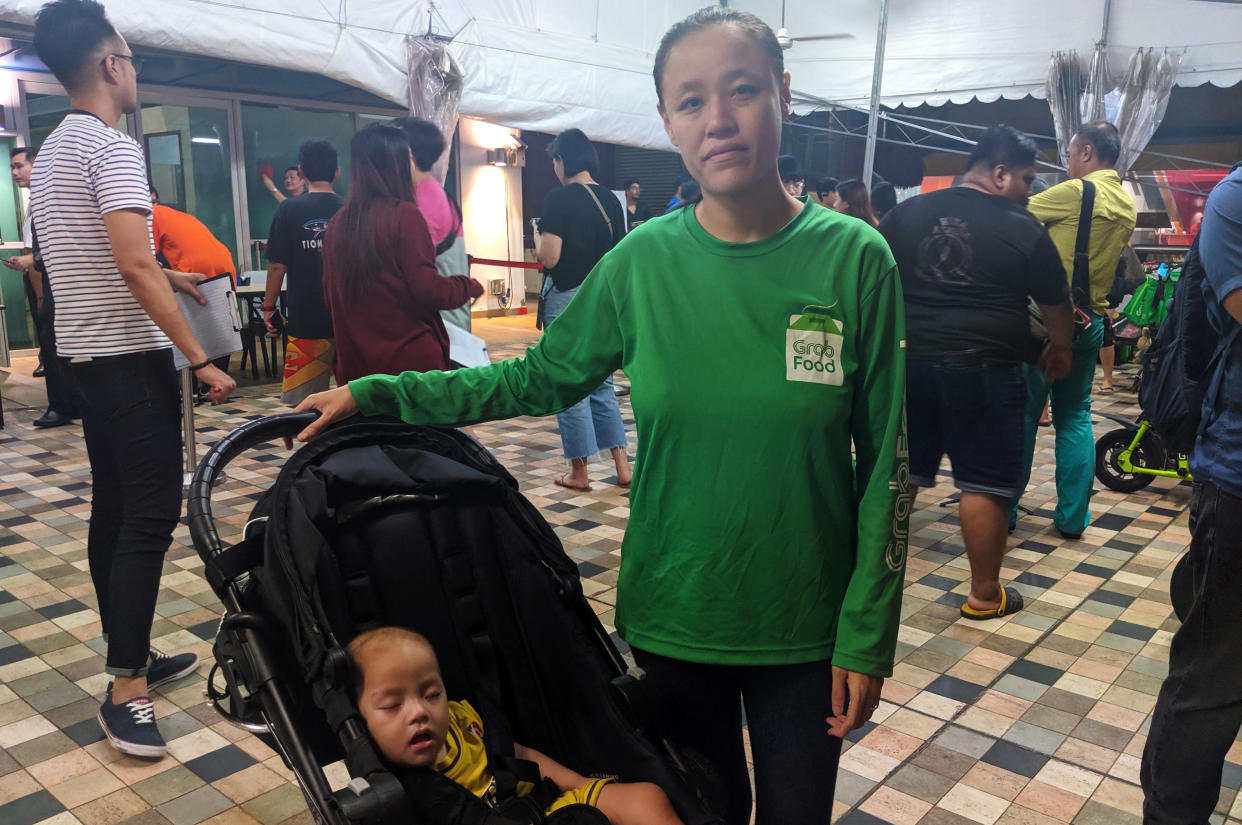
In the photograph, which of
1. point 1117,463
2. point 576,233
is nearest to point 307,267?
point 576,233

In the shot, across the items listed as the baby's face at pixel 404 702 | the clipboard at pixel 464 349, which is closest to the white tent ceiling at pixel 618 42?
the clipboard at pixel 464 349

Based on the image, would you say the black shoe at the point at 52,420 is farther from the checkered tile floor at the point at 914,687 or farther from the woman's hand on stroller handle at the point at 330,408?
the woman's hand on stroller handle at the point at 330,408

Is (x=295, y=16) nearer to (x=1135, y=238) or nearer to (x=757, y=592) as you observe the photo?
(x=757, y=592)

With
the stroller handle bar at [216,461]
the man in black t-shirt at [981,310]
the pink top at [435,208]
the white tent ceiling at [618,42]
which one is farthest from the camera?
the white tent ceiling at [618,42]

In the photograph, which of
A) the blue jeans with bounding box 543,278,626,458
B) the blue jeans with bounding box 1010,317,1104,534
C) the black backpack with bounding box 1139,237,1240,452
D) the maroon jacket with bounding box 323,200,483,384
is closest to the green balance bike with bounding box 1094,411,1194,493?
the blue jeans with bounding box 1010,317,1104,534

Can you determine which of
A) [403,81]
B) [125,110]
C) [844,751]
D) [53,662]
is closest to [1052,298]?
[844,751]

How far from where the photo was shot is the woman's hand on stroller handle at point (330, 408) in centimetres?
147

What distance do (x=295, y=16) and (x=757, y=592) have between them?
23.3 feet

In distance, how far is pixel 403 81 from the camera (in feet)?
25.4

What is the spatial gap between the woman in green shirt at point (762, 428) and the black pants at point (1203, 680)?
2.66 feet

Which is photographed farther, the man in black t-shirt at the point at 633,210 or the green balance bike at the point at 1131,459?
the man in black t-shirt at the point at 633,210

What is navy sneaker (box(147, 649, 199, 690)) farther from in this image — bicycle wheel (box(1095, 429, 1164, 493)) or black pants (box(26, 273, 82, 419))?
bicycle wheel (box(1095, 429, 1164, 493))

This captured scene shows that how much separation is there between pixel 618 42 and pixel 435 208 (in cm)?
755

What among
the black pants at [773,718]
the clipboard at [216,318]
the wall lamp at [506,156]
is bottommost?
the black pants at [773,718]
